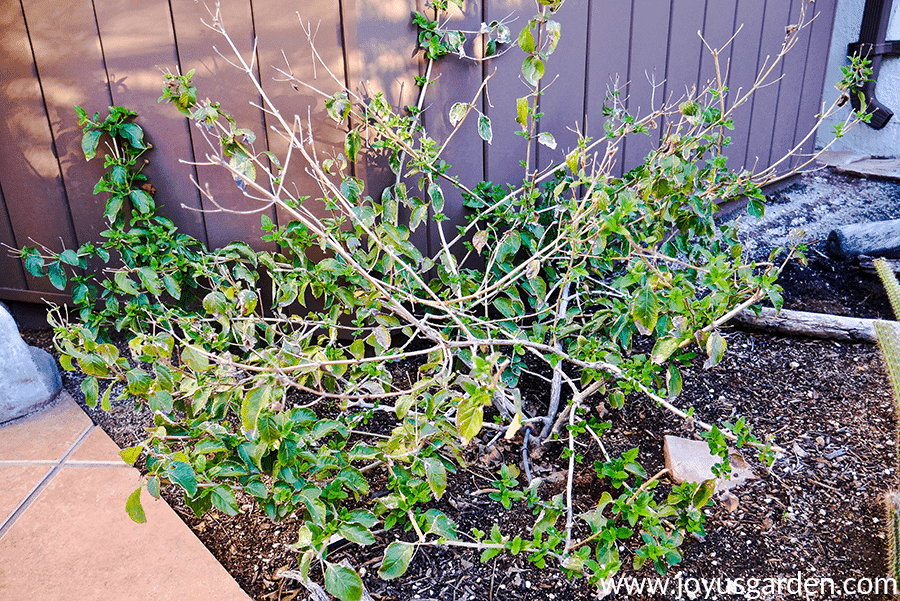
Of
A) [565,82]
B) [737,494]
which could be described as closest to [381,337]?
[737,494]

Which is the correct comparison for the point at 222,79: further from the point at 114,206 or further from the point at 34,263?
the point at 34,263

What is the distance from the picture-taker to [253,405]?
4.09ft

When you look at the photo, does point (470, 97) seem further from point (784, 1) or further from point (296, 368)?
point (784, 1)

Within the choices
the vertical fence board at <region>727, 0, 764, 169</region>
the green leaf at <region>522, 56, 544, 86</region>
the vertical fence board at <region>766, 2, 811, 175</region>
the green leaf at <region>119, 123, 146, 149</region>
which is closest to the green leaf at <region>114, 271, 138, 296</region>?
the green leaf at <region>119, 123, 146, 149</region>

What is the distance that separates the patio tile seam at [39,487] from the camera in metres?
1.63

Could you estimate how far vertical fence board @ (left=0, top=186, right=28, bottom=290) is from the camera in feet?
8.43

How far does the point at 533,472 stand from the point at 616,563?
0.49 m

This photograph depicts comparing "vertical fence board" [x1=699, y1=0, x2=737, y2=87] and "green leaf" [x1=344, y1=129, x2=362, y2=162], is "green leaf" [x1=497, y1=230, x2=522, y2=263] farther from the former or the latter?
"vertical fence board" [x1=699, y1=0, x2=737, y2=87]

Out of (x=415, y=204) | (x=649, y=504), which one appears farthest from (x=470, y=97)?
(x=649, y=504)

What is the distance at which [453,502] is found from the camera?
5.32 feet

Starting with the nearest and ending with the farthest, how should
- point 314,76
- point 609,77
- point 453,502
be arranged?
point 453,502
point 314,76
point 609,77

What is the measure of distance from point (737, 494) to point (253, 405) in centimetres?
121

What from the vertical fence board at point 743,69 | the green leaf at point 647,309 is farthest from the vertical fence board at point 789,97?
the green leaf at point 647,309

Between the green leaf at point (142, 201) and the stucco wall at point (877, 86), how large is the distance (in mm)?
4862
